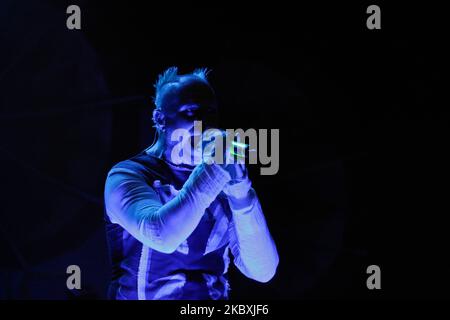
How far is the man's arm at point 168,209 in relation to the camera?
4.91ft

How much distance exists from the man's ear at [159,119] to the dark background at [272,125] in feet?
0.47

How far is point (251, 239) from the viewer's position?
1713 mm

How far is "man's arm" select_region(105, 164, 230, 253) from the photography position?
4.91ft

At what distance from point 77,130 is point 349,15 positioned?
1178 millimetres

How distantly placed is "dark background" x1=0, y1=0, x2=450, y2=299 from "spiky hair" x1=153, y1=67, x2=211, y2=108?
0.11 ft

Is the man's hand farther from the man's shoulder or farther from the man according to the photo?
the man's shoulder

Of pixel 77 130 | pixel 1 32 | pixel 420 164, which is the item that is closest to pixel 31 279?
pixel 77 130

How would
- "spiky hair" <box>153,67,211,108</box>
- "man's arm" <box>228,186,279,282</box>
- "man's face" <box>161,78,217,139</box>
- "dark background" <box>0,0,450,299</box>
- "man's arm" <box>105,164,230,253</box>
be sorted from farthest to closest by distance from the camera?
"dark background" <box>0,0,450,299</box>
"spiky hair" <box>153,67,211,108</box>
"man's face" <box>161,78,217,139</box>
"man's arm" <box>228,186,279,282</box>
"man's arm" <box>105,164,230,253</box>

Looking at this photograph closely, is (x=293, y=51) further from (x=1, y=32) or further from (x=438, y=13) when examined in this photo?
(x=1, y=32)

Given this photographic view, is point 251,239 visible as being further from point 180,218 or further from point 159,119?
point 159,119

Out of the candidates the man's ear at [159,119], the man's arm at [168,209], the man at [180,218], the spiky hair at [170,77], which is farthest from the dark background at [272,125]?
the man's arm at [168,209]

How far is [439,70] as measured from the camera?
2162 mm

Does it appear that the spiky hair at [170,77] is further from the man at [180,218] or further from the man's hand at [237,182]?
the man's hand at [237,182]

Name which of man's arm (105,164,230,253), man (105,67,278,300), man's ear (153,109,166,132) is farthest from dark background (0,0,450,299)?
man's arm (105,164,230,253)
